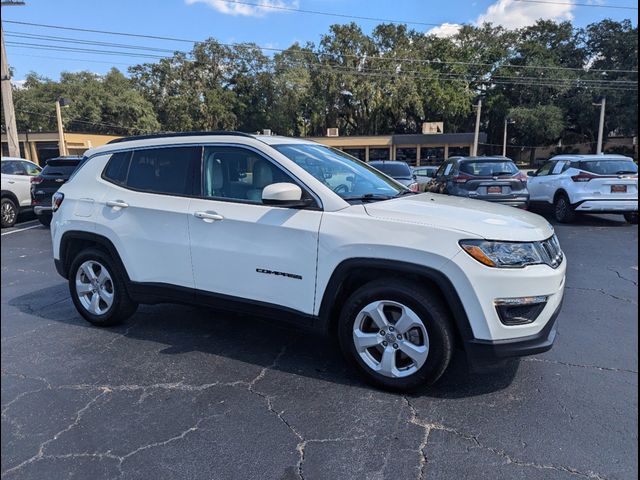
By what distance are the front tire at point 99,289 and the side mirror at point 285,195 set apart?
1.88m

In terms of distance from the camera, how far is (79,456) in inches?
103

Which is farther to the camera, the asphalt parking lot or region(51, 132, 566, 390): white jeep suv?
region(51, 132, 566, 390): white jeep suv

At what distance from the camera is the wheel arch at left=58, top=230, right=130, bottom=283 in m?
4.24

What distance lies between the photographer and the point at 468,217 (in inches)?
124

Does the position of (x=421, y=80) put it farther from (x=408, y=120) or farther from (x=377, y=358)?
(x=377, y=358)

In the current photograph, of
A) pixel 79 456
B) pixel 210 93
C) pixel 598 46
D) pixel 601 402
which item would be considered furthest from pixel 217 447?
pixel 598 46

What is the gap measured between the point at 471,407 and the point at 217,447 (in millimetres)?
1649

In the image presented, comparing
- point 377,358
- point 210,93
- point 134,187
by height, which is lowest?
point 377,358

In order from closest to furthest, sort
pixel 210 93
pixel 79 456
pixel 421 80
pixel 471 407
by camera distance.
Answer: pixel 79 456, pixel 471 407, pixel 421 80, pixel 210 93

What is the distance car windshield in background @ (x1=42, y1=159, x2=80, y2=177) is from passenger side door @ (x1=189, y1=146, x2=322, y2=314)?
8.95 m

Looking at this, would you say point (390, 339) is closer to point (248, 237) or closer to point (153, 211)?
point (248, 237)

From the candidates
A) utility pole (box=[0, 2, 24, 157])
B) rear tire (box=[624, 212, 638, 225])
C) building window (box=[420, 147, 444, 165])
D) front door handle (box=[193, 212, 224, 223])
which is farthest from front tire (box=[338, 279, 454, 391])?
building window (box=[420, 147, 444, 165])

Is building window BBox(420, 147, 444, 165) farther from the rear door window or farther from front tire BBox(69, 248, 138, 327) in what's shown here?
front tire BBox(69, 248, 138, 327)

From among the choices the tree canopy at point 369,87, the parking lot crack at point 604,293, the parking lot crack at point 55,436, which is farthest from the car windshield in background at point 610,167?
the tree canopy at point 369,87
